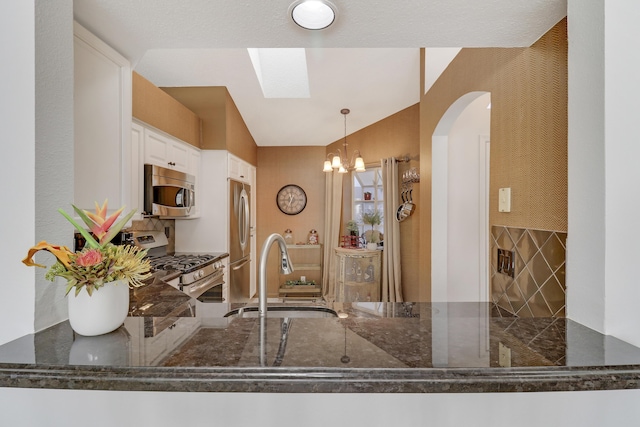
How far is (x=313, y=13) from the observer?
1103 mm

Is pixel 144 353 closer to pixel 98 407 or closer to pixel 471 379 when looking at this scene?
pixel 98 407

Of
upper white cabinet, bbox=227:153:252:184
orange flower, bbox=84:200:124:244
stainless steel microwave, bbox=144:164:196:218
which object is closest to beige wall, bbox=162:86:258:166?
upper white cabinet, bbox=227:153:252:184

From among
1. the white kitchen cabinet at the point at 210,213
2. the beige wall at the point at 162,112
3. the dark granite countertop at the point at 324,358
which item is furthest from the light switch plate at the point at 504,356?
the white kitchen cabinet at the point at 210,213

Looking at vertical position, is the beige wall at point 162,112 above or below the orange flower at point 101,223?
above

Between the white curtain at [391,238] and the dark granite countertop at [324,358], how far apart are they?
9.22 feet

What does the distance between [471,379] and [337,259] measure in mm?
3587

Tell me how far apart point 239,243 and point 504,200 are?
3.09m

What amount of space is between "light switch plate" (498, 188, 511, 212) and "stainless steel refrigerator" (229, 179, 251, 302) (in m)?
2.88

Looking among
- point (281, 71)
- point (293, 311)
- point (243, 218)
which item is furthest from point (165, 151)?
point (293, 311)

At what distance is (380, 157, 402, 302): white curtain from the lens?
12.3ft

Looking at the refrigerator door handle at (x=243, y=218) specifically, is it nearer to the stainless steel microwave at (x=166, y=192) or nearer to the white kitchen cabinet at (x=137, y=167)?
the stainless steel microwave at (x=166, y=192)

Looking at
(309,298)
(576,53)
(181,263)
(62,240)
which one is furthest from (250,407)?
(309,298)

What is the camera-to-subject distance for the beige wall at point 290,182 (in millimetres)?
5301

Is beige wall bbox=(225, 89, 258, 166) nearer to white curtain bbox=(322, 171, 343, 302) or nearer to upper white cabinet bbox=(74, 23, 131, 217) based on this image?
white curtain bbox=(322, 171, 343, 302)
